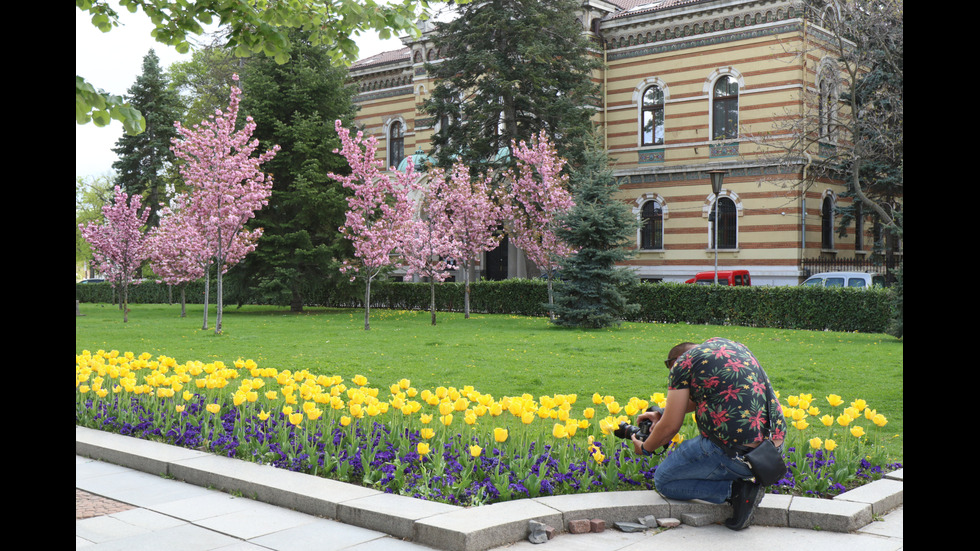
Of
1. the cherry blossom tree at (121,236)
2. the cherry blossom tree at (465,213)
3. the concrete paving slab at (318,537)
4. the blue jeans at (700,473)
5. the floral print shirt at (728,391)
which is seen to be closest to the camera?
the concrete paving slab at (318,537)

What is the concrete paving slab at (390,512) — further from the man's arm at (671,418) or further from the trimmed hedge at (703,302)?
the trimmed hedge at (703,302)

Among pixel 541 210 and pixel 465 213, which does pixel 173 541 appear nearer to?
pixel 465 213

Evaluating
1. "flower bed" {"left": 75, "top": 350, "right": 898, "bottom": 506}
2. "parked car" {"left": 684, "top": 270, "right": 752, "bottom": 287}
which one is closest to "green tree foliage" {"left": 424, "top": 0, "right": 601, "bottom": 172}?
"parked car" {"left": 684, "top": 270, "right": 752, "bottom": 287}

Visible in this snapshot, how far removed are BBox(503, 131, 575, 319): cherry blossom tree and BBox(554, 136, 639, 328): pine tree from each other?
6.10 ft

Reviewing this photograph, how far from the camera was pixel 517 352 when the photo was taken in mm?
16312

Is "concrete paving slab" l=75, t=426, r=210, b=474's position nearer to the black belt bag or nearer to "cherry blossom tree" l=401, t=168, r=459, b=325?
the black belt bag

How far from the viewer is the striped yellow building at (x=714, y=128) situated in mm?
32156

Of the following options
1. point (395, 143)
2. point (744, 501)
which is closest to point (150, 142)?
point (395, 143)

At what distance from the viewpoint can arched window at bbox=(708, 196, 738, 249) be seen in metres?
33.3

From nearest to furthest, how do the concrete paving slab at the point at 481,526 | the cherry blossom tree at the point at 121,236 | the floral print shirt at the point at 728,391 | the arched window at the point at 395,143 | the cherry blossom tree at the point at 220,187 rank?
the concrete paving slab at the point at 481,526 → the floral print shirt at the point at 728,391 → the cherry blossom tree at the point at 220,187 → the cherry blossom tree at the point at 121,236 → the arched window at the point at 395,143

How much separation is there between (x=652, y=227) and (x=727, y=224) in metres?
3.22

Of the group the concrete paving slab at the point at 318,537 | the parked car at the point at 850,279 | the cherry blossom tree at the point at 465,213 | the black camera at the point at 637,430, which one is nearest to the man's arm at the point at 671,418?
the black camera at the point at 637,430

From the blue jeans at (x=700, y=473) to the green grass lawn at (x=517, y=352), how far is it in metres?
2.77
